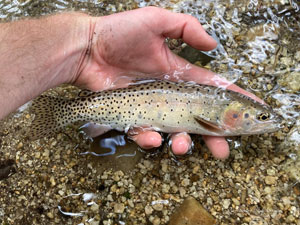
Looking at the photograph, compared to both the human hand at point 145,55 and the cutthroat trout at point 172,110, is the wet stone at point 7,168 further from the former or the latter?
the human hand at point 145,55

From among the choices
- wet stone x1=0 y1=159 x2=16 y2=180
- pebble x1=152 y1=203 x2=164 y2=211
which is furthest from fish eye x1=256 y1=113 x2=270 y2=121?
wet stone x1=0 y1=159 x2=16 y2=180

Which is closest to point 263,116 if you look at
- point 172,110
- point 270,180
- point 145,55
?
point 270,180

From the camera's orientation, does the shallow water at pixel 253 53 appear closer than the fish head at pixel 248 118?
No

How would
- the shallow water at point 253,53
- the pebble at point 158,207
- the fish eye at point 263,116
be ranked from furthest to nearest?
1. the shallow water at point 253,53
2. the pebble at point 158,207
3. the fish eye at point 263,116

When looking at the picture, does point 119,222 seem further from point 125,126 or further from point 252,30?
point 252,30

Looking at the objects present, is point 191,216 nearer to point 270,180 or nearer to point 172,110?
point 270,180

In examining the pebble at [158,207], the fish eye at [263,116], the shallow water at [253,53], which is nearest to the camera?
the fish eye at [263,116]

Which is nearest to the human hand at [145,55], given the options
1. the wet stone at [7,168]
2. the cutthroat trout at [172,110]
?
the cutthroat trout at [172,110]

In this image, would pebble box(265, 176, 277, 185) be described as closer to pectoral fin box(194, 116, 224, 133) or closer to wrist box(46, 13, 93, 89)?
pectoral fin box(194, 116, 224, 133)
